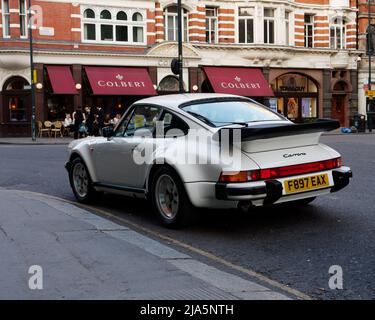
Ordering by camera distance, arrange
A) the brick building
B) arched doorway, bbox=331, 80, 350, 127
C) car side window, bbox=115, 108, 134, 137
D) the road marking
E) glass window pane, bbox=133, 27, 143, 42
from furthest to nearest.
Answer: the brick building → arched doorway, bbox=331, 80, 350, 127 → glass window pane, bbox=133, 27, 143, 42 → car side window, bbox=115, 108, 134, 137 → the road marking

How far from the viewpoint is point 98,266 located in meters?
4.77

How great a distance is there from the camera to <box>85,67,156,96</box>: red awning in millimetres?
29969

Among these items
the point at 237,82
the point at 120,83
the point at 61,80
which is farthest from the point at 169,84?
the point at 61,80

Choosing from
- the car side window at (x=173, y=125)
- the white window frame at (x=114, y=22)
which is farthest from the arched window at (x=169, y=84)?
the car side window at (x=173, y=125)

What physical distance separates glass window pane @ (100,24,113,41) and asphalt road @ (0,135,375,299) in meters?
23.1

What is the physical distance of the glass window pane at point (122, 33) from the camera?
103 feet

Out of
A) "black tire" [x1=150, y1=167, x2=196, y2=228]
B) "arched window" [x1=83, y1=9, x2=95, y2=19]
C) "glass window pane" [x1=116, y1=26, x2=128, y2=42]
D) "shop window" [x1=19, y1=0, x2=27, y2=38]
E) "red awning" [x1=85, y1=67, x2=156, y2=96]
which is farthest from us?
"glass window pane" [x1=116, y1=26, x2=128, y2=42]

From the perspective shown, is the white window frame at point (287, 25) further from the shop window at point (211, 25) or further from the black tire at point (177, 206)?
the black tire at point (177, 206)

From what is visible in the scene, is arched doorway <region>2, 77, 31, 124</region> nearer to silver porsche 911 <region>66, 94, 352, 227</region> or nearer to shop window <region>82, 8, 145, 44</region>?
shop window <region>82, 8, 145, 44</region>

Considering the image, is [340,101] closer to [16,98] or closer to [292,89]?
[292,89]

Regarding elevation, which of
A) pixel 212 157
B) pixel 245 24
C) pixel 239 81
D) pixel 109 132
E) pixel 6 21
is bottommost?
pixel 212 157

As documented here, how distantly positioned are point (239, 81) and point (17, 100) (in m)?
13.0

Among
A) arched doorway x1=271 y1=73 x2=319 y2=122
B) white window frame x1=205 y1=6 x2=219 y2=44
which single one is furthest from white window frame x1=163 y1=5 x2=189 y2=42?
arched doorway x1=271 y1=73 x2=319 y2=122
